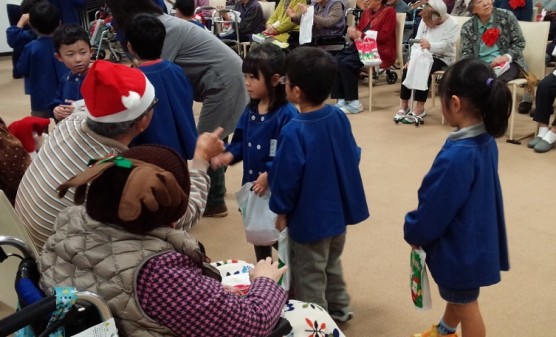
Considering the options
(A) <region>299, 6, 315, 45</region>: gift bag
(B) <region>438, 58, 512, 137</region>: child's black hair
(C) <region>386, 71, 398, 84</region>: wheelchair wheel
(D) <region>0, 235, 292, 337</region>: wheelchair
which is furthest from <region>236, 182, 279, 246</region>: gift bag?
(C) <region>386, 71, 398, 84</region>: wheelchair wheel

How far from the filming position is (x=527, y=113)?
530 centimetres

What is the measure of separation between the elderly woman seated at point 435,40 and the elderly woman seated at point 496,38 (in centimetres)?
20

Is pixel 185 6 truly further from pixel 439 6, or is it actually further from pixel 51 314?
pixel 51 314

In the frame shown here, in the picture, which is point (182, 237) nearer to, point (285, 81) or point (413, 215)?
point (413, 215)

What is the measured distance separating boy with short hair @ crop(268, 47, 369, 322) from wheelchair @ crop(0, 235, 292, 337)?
2.40 feet

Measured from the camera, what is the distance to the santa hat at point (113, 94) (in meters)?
1.75

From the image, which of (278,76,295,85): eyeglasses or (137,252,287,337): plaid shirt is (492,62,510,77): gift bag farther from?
(137,252,287,337): plaid shirt

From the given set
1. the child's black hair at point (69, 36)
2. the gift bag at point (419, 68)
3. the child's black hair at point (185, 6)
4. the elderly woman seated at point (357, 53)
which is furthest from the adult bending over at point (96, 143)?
the elderly woman seated at point (357, 53)

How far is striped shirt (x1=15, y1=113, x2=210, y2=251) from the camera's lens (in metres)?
1.82

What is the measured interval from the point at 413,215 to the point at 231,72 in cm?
147

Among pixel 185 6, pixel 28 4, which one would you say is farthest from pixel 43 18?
pixel 28 4

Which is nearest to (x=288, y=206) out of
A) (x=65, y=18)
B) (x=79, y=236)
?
(x=79, y=236)

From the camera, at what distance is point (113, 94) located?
1761 mm

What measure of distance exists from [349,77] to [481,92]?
3.99 m
